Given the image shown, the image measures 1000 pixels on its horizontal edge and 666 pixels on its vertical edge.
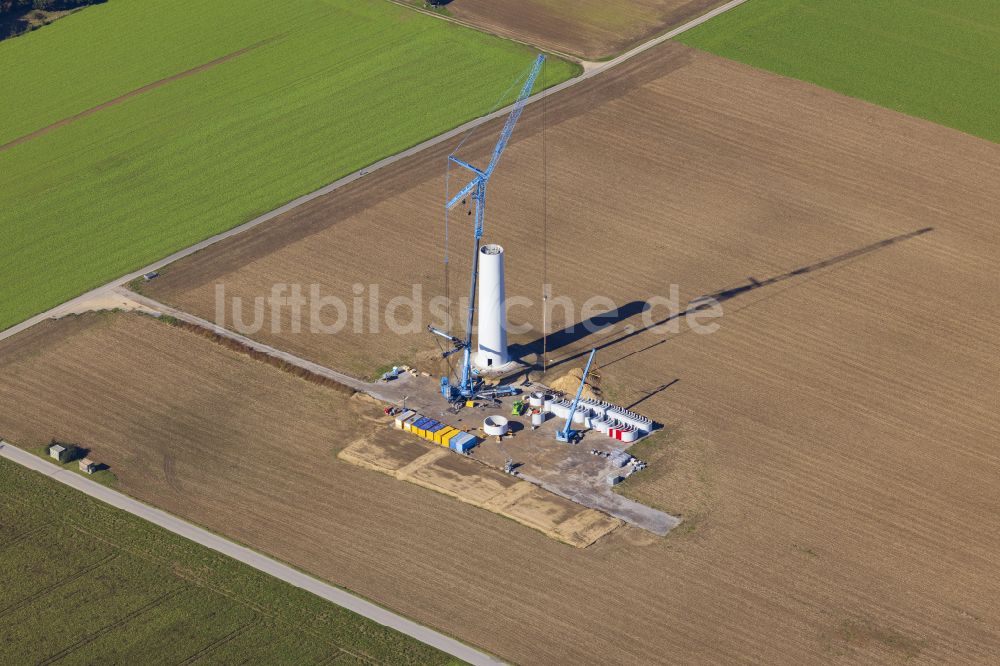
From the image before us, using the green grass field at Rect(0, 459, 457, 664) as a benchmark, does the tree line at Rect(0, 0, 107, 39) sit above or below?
above

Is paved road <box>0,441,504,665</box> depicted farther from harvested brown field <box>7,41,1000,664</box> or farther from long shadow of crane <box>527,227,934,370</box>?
long shadow of crane <box>527,227,934,370</box>

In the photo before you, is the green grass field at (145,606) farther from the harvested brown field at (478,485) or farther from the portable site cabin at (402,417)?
the portable site cabin at (402,417)

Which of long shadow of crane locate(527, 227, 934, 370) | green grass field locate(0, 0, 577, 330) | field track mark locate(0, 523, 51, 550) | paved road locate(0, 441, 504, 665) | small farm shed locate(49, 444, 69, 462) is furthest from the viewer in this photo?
green grass field locate(0, 0, 577, 330)

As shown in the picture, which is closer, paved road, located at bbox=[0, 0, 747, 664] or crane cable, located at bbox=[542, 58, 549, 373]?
paved road, located at bbox=[0, 0, 747, 664]

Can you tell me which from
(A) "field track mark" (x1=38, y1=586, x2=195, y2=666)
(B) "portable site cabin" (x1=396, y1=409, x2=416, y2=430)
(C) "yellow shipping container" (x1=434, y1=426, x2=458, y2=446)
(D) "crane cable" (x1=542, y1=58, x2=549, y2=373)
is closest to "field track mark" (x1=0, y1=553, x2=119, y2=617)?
(A) "field track mark" (x1=38, y1=586, x2=195, y2=666)

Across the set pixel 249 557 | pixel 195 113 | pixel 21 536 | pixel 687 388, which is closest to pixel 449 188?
pixel 195 113

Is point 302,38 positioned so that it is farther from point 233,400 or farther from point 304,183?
point 233,400

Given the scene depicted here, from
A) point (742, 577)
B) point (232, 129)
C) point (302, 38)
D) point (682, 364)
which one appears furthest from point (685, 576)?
point (302, 38)
